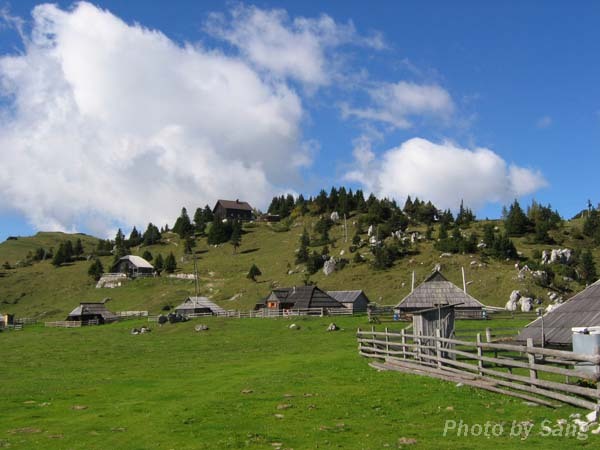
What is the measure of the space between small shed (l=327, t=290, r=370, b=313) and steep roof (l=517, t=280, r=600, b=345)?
5163 cm

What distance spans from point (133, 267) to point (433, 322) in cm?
11383

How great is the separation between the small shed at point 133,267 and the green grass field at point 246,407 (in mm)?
96463

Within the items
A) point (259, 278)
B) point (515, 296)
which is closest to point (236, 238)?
point (259, 278)

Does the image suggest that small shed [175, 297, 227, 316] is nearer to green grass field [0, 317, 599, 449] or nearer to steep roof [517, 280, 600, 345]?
green grass field [0, 317, 599, 449]

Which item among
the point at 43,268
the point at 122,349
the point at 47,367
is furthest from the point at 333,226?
the point at 47,367

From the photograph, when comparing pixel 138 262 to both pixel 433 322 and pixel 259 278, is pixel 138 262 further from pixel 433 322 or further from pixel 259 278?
pixel 433 322

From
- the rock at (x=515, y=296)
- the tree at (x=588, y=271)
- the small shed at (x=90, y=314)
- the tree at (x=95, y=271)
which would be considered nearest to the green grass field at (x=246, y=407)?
the rock at (x=515, y=296)

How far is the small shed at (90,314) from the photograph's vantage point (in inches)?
3302

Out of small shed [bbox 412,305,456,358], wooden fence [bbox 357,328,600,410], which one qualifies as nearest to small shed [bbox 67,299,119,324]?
wooden fence [bbox 357,328,600,410]

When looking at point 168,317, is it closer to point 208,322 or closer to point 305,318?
point 208,322

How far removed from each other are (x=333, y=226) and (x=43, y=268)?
72422mm

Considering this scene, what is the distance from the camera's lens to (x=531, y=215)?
129375 mm

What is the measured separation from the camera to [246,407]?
18406mm

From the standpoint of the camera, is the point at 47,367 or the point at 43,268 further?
the point at 43,268
